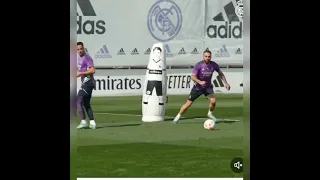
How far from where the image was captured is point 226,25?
576 centimetres

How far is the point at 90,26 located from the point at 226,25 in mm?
1286

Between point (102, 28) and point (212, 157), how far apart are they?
5.21 ft

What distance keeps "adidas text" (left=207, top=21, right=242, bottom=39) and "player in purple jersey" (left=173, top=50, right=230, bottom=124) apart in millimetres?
184

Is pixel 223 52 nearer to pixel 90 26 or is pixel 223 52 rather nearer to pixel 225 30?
pixel 225 30

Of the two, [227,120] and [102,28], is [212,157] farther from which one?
[102,28]

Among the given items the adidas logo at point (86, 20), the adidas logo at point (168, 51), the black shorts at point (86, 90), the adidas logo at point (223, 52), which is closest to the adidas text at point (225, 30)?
the adidas logo at point (223, 52)

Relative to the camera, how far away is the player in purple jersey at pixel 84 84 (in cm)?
552

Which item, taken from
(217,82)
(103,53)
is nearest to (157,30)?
(103,53)

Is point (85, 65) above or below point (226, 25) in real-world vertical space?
below

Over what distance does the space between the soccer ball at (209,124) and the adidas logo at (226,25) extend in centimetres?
A: 81

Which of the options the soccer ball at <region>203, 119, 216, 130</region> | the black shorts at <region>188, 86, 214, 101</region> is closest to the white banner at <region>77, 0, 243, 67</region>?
the black shorts at <region>188, 86, 214, 101</region>

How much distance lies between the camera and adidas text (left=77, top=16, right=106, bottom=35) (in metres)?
5.55

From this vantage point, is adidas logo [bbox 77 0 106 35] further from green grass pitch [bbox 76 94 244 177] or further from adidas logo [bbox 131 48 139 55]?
green grass pitch [bbox 76 94 244 177]

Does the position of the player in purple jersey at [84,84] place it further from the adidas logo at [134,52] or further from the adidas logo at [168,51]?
the adidas logo at [168,51]
